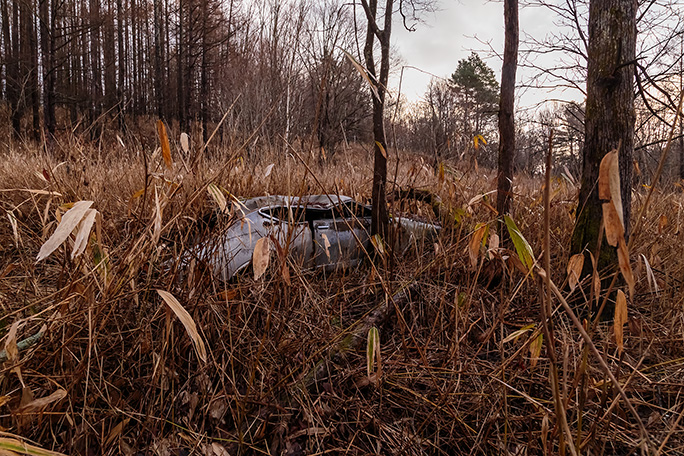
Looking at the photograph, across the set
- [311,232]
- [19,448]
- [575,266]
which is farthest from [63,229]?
[311,232]

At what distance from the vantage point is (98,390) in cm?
103

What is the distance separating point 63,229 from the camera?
0.48 meters

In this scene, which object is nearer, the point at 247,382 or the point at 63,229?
the point at 63,229

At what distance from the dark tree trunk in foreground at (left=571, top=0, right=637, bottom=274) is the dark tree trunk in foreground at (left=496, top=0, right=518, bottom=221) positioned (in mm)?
730

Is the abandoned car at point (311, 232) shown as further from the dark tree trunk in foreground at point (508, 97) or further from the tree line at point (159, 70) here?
the tree line at point (159, 70)

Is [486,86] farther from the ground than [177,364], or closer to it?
farther from the ground

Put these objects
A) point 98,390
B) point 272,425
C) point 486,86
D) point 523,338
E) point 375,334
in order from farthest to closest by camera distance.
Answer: point 486,86
point 523,338
point 272,425
point 98,390
point 375,334

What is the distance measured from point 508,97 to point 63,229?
284 cm

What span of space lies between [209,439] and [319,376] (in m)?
0.39

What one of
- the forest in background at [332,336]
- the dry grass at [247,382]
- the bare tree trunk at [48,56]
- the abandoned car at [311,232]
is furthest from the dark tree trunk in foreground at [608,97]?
the bare tree trunk at [48,56]

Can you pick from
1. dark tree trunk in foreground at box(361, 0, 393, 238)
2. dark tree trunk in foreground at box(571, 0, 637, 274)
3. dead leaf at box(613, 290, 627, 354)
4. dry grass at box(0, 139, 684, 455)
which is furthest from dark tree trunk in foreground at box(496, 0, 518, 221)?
dead leaf at box(613, 290, 627, 354)

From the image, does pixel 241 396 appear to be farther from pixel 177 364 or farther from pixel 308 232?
pixel 308 232

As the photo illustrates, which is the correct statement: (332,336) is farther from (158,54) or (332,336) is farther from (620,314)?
(158,54)

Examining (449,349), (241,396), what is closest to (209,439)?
(241,396)
